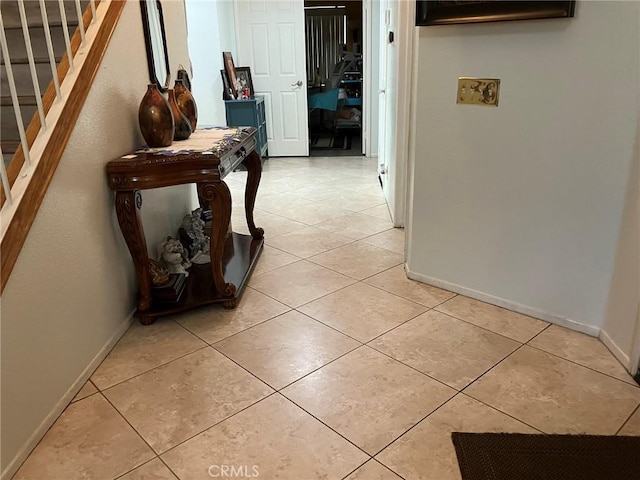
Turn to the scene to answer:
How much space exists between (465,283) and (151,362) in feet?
5.25

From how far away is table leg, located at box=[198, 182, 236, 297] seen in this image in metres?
2.34

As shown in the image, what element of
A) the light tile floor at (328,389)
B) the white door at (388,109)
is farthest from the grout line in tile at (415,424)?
the white door at (388,109)

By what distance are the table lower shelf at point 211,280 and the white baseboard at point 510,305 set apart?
38.0 inches

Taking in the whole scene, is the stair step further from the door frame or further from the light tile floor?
the door frame

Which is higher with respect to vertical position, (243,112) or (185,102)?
(185,102)

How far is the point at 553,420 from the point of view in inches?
67.9

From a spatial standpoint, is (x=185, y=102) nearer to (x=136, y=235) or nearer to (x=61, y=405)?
(x=136, y=235)

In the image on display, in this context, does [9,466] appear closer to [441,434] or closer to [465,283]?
[441,434]

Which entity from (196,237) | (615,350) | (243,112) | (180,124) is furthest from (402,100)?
(243,112)

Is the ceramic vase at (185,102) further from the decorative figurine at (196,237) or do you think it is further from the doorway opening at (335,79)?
the doorway opening at (335,79)

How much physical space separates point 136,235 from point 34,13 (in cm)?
150

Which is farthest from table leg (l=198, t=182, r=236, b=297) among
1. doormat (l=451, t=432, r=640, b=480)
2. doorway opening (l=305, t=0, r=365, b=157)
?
doorway opening (l=305, t=0, r=365, b=157)

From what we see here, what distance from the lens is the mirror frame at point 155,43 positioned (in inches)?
105

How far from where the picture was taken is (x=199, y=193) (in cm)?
244
